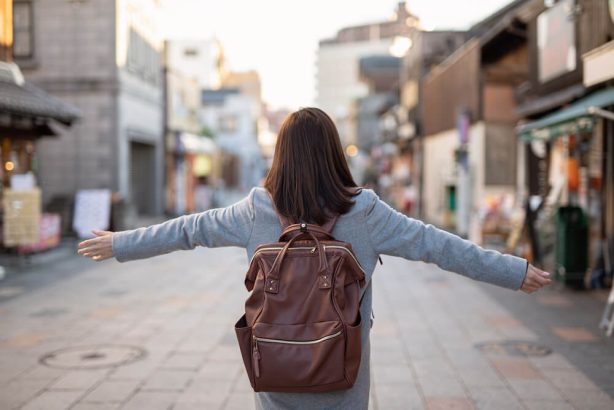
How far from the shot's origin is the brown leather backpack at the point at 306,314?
2586 millimetres

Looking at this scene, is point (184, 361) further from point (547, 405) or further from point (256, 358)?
point (256, 358)

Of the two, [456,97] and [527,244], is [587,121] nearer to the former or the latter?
[527,244]

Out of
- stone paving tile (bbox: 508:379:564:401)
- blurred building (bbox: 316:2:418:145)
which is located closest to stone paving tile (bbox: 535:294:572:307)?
stone paving tile (bbox: 508:379:564:401)

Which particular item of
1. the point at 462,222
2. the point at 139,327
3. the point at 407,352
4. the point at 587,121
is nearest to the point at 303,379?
the point at 407,352

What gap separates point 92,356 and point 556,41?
1084 centimetres

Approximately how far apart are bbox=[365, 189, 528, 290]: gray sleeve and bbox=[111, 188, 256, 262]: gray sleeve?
1.55 ft

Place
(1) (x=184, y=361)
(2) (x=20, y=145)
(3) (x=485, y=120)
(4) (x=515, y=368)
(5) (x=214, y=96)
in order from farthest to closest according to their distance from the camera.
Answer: (5) (x=214, y=96)
(3) (x=485, y=120)
(2) (x=20, y=145)
(1) (x=184, y=361)
(4) (x=515, y=368)

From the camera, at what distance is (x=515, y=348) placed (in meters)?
7.39

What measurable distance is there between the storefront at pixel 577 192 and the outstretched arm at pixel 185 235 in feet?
22.3

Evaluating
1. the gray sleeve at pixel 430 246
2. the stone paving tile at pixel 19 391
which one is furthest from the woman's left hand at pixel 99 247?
the stone paving tile at pixel 19 391

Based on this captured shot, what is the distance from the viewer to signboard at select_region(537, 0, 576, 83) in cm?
1319

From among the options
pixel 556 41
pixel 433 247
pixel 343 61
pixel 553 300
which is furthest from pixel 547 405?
pixel 343 61

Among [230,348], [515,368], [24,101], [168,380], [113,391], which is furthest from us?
[24,101]

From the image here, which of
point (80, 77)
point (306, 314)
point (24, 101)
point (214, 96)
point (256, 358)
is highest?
point (214, 96)
